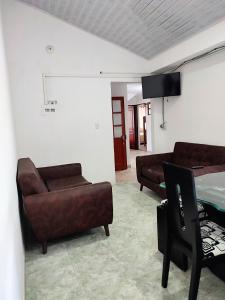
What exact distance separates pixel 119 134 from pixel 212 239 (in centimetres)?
484

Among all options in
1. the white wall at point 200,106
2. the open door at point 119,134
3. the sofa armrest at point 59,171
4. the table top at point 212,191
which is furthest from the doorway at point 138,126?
the table top at point 212,191

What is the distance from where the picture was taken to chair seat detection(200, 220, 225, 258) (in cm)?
156

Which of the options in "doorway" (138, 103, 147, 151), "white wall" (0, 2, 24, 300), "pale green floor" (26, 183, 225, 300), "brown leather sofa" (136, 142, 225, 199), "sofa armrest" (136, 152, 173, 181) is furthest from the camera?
"doorway" (138, 103, 147, 151)

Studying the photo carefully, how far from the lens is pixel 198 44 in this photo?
141 inches

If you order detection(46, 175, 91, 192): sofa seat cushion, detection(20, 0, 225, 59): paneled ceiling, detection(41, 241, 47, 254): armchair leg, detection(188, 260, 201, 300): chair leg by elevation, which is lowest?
detection(41, 241, 47, 254): armchair leg

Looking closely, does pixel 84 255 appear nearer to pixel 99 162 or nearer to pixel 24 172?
pixel 24 172

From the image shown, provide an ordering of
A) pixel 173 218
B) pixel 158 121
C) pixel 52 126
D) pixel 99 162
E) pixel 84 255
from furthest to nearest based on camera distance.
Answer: pixel 158 121 → pixel 99 162 → pixel 52 126 → pixel 84 255 → pixel 173 218

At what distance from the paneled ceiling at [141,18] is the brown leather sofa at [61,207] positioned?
2557 mm

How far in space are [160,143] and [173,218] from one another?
12.4 feet

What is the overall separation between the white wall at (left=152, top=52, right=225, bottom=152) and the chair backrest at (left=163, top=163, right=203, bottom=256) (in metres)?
2.42

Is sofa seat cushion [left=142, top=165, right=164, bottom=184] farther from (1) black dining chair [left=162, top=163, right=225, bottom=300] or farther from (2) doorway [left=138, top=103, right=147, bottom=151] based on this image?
(2) doorway [left=138, top=103, right=147, bottom=151]

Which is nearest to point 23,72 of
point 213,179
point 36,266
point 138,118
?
point 36,266

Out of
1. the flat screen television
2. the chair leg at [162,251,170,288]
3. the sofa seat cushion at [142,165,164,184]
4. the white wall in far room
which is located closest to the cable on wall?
the flat screen television

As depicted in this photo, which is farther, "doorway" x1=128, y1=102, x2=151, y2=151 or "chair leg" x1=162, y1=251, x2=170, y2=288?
"doorway" x1=128, y1=102, x2=151, y2=151
